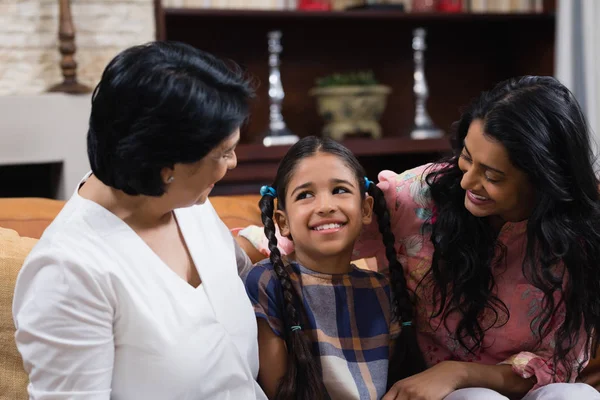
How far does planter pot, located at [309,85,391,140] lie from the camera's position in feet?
10.9

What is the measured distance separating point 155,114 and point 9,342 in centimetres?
65

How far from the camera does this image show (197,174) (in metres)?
1.17

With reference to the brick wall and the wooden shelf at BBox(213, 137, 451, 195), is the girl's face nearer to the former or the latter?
the wooden shelf at BBox(213, 137, 451, 195)

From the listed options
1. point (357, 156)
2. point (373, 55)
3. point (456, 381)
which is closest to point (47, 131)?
point (357, 156)

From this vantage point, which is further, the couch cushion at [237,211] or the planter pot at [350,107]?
the planter pot at [350,107]

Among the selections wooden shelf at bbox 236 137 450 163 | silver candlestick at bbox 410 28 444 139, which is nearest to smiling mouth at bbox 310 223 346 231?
wooden shelf at bbox 236 137 450 163

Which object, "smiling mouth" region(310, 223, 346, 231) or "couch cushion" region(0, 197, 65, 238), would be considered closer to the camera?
"smiling mouth" region(310, 223, 346, 231)

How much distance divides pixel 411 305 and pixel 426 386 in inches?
7.4

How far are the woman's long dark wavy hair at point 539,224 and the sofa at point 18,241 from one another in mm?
390

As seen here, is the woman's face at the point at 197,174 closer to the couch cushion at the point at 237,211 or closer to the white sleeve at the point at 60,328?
the white sleeve at the point at 60,328

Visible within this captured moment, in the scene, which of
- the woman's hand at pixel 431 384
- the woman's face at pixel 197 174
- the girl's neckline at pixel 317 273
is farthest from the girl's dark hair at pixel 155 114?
the woman's hand at pixel 431 384

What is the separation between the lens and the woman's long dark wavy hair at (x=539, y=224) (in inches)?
56.3

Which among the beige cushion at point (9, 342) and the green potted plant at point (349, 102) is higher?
the green potted plant at point (349, 102)

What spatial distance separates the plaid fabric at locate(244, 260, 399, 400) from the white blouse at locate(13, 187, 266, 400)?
0.17 metres
